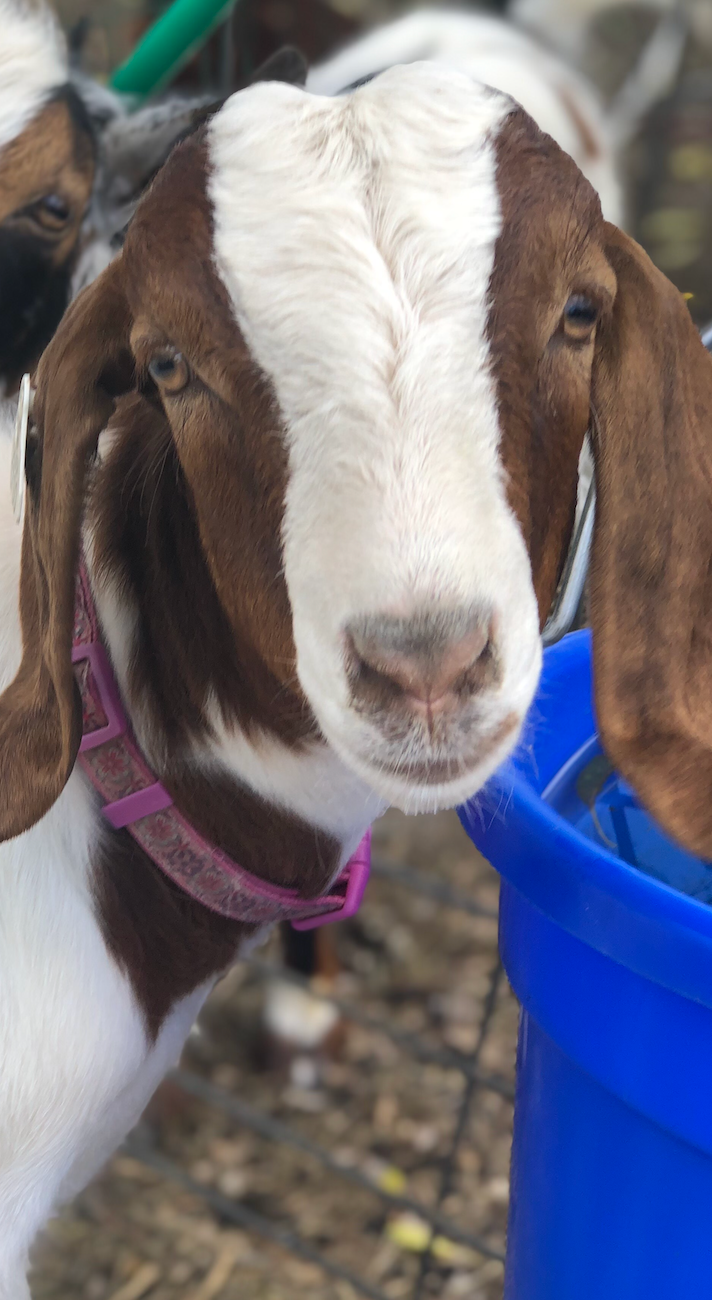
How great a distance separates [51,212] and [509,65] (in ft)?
2.72

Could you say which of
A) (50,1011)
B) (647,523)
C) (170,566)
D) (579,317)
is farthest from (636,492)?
(50,1011)

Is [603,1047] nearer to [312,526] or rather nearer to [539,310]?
[312,526]

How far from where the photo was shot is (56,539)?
2.96 ft

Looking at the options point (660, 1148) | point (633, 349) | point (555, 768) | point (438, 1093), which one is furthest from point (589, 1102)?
point (438, 1093)

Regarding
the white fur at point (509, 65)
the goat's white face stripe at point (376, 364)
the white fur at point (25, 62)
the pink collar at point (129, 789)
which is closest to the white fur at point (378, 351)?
the goat's white face stripe at point (376, 364)

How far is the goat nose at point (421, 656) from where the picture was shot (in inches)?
27.7

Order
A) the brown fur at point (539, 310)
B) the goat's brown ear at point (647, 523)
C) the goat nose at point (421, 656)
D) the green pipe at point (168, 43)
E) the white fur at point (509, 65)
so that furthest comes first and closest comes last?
the white fur at point (509, 65), the green pipe at point (168, 43), the goat's brown ear at point (647, 523), the brown fur at point (539, 310), the goat nose at point (421, 656)

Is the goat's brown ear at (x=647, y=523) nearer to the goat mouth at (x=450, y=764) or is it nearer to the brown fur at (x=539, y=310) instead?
the brown fur at (x=539, y=310)

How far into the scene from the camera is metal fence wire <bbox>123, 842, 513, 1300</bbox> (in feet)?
5.08

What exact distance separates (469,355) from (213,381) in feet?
0.60

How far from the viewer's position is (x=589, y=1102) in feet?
2.72

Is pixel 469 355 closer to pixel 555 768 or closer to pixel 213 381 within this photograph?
pixel 213 381

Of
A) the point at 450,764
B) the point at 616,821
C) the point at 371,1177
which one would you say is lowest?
the point at 371,1177

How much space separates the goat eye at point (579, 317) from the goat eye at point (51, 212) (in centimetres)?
101
